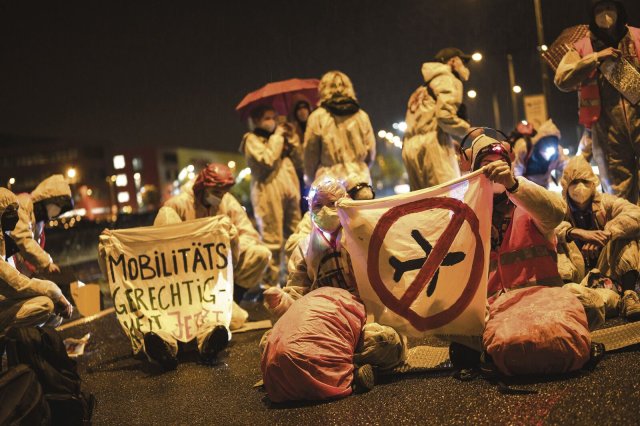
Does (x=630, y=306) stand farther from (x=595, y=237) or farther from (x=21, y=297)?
(x=21, y=297)

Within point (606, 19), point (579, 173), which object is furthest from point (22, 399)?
point (606, 19)

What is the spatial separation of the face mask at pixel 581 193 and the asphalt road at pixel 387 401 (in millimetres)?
1856

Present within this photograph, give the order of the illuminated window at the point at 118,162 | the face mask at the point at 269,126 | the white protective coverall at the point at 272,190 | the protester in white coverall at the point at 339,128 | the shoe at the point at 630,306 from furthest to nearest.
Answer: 1. the illuminated window at the point at 118,162
2. the face mask at the point at 269,126
3. the white protective coverall at the point at 272,190
4. the protester in white coverall at the point at 339,128
5. the shoe at the point at 630,306

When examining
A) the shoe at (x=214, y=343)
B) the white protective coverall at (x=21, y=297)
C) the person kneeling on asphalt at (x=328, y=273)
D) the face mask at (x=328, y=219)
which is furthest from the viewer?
the shoe at (x=214, y=343)

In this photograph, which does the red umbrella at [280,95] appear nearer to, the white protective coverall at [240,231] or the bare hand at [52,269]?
the white protective coverall at [240,231]

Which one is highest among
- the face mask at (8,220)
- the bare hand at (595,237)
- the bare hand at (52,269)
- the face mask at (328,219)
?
the face mask at (8,220)

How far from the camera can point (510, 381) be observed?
4.12 meters

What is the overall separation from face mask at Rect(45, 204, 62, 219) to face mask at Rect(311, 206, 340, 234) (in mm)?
3508

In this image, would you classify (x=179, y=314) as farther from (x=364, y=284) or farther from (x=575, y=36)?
(x=575, y=36)

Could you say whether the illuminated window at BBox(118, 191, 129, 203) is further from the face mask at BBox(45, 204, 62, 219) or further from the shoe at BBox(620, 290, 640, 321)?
the shoe at BBox(620, 290, 640, 321)

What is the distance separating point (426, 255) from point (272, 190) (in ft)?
16.6

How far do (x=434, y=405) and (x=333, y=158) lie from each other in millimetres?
4908

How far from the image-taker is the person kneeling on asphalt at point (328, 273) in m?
4.53

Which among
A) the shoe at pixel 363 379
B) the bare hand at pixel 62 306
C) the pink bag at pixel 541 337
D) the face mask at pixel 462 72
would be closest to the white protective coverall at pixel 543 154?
the face mask at pixel 462 72
